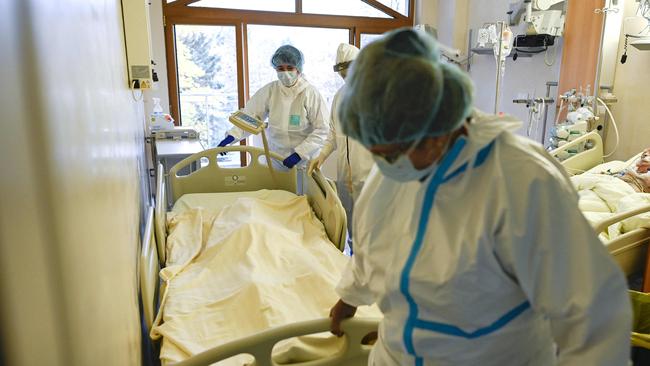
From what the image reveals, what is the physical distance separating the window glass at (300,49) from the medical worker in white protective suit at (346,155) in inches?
83.2

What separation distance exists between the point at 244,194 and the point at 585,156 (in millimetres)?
2344

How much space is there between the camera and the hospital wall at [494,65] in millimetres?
4207

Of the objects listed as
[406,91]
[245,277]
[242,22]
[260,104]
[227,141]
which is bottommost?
[245,277]

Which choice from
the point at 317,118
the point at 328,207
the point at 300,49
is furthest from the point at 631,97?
the point at 300,49

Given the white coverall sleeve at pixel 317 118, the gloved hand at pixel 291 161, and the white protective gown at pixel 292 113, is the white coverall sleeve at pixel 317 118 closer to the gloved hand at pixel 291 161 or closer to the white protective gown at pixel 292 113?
the white protective gown at pixel 292 113

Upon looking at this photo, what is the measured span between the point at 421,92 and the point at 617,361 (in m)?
0.54

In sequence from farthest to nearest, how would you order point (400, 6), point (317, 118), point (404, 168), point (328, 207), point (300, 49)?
point (400, 6) < point (300, 49) < point (317, 118) < point (328, 207) < point (404, 168)

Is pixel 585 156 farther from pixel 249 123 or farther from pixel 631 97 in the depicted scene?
pixel 249 123

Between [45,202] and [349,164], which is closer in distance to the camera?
[45,202]

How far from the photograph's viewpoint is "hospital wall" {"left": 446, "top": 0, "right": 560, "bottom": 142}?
4207 millimetres

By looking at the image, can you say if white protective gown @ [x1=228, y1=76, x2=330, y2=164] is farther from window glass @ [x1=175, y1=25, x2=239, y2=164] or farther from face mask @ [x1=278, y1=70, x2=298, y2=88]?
window glass @ [x1=175, y1=25, x2=239, y2=164]

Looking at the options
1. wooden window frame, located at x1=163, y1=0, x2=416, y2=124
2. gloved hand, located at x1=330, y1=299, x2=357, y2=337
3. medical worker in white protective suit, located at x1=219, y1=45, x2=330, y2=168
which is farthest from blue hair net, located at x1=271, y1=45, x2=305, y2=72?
gloved hand, located at x1=330, y1=299, x2=357, y2=337

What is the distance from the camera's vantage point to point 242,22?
194 inches

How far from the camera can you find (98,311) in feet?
2.48
